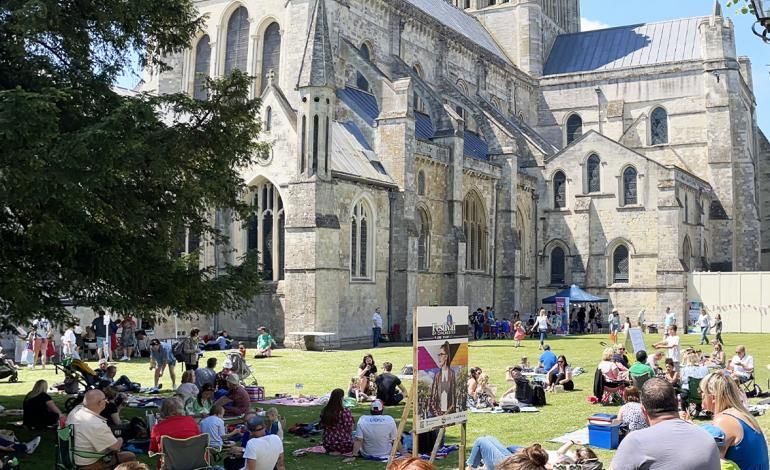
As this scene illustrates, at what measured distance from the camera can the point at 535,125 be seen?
5838 cm

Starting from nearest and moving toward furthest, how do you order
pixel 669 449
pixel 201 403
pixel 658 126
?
1. pixel 669 449
2. pixel 201 403
3. pixel 658 126

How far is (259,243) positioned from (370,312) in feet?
16.5

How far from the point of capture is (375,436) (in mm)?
12523

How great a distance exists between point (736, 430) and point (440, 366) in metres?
4.08

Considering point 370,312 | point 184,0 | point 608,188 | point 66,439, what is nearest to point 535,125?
point 608,188

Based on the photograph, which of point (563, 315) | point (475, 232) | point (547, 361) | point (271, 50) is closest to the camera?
point (547, 361)

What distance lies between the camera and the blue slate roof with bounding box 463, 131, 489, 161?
142 ft

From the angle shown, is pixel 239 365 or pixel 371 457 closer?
pixel 371 457

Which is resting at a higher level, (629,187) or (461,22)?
(461,22)

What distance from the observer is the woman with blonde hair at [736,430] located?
663 cm

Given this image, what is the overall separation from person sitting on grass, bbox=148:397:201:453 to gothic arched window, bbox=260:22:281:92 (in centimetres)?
2768

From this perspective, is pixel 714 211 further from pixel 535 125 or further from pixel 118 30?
pixel 118 30

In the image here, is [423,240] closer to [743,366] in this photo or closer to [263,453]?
[743,366]

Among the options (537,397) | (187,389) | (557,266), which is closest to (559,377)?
(537,397)
